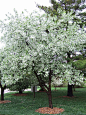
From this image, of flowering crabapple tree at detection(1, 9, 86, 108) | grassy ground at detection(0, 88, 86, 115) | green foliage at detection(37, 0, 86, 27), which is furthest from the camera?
green foliage at detection(37, 0, 86, 27)

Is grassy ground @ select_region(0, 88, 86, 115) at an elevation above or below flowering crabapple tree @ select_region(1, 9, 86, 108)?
below

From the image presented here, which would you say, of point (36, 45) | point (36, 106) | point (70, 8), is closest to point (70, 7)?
point (70, 8)

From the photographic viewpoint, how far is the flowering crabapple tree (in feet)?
33.4

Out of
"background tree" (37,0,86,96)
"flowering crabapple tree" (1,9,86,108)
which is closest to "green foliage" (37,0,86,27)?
"background tree" (37,0,86,96)

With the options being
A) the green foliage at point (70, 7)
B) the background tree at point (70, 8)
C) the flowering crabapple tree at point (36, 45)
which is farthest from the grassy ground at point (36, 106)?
the green foliage at point (70, 7)

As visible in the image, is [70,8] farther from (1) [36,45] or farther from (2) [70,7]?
(1) [36,45]

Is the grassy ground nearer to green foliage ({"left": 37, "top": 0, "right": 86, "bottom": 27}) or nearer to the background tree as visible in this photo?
the background tree

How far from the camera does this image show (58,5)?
806 inches

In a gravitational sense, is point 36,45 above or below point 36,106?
above

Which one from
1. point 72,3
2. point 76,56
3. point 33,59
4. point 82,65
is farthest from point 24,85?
point 72,3

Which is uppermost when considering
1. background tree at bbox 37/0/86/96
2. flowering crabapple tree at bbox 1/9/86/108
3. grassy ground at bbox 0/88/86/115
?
background tree at bbox 37/0/86/96

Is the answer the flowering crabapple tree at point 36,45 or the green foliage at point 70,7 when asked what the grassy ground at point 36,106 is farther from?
Result: the green foliage at point 70,7

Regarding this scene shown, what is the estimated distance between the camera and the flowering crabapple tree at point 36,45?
33.4 ft

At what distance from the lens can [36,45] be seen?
1080cm
